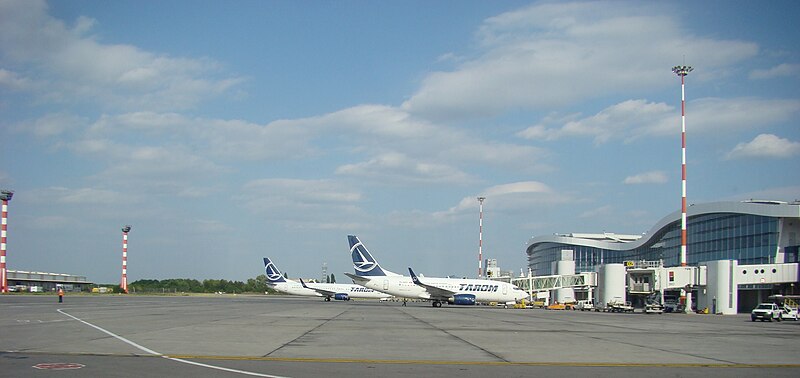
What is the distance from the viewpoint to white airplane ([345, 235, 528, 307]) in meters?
77.9

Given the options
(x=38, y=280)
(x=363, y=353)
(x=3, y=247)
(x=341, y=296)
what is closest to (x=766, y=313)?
(x=363, y=353)

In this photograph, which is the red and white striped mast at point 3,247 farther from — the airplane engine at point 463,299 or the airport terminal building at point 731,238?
the airport terminal building at point 731,238

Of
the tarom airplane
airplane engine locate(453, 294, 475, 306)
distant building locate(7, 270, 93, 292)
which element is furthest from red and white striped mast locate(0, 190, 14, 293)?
airplane engine locate(453, 294, 475, 306)

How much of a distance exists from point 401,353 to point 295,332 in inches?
366

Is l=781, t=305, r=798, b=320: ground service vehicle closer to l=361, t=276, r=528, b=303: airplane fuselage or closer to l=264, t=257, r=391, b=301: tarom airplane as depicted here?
l=361, t=276, r=528, b=303: airplane fuselage

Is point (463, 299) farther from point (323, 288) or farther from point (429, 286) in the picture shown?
point (323, 288)

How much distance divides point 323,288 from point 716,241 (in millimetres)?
59972

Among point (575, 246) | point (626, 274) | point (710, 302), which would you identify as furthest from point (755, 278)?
point (575, 246)

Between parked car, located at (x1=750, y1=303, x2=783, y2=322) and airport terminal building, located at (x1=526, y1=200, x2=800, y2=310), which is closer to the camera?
parked car, located at (x1=750, y1=303, x2=783, y2=322)

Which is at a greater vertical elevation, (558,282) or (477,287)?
(477,287)

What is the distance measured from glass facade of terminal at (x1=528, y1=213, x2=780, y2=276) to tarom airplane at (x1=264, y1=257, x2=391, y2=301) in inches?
1800

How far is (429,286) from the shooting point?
76875 millimetres

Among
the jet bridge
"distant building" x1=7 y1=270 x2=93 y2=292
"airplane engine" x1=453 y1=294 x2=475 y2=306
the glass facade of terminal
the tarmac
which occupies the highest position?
the glass facade of terminal

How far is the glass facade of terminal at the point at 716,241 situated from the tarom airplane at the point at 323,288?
45.7 m
